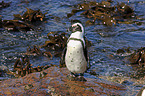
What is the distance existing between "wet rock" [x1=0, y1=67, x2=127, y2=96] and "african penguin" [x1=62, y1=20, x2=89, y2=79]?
0.37 metres

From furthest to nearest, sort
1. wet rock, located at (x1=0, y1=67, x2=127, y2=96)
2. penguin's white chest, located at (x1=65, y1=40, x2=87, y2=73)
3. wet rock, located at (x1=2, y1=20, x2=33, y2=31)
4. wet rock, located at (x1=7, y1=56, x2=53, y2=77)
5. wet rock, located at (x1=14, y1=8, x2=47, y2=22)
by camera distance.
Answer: wet rock, located at (x1=14, y1=8, x2=47, y2=22) < wet rock, located at (x1=2, y1=20, x2=33, y2=31) < wet rock, located at (x1=7, y1=56, x2=53, y2=77) < penguin's white chest, located at (x1=65, y1=40, x2=87, y2=73) < wet rock, located at (x1=0, y1=67, x2=127, y2=96)

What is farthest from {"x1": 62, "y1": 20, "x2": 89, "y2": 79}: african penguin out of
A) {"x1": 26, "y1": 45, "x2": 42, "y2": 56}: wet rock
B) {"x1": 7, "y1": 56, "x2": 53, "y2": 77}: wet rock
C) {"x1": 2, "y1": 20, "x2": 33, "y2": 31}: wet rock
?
{"x1": 2, "y1": 20, "x2": 33, "y2": 31}: wet rock

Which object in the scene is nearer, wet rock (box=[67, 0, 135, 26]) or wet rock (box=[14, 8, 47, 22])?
wet rock (box=[14, 8, 47, 22])

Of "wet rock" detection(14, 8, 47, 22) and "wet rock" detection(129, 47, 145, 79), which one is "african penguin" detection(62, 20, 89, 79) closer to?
"wet rock" detection(129, 47, 145, 79)

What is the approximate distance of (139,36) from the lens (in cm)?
943

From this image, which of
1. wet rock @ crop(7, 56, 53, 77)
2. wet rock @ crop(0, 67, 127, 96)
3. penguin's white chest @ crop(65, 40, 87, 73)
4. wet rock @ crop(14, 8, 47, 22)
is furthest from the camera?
wet rock @ crop(14, 8, 47, 22)

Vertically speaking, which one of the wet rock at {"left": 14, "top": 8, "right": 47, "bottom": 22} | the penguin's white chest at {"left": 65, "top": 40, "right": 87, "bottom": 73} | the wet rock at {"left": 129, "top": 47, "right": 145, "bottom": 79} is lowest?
the wet rock at {"left": 129, "top": 47, "right": 145, "bottom": 79}

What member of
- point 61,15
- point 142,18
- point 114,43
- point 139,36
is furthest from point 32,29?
point 142,18

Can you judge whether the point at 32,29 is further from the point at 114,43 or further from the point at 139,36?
the point at 139,36

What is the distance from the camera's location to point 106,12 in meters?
11.2

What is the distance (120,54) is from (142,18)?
3.78m

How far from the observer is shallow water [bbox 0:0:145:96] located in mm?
7364

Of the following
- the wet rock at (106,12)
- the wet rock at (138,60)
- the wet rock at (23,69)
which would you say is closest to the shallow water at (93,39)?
the wet rock at (138,60)

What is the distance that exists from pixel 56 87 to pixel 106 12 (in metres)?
7.09
